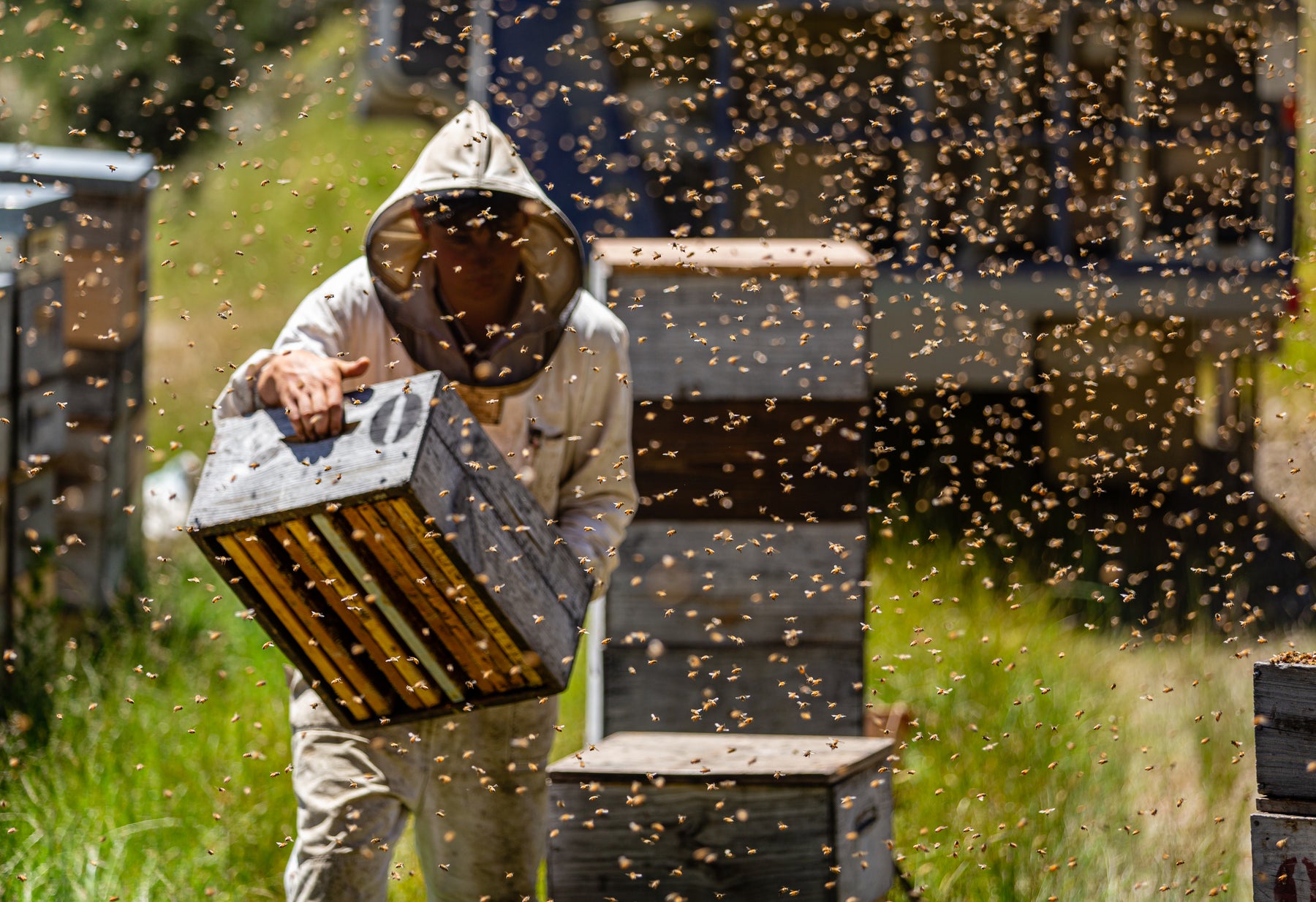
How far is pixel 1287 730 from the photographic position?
5.96 ft

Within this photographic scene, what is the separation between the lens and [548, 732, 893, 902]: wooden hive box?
7.03 feet

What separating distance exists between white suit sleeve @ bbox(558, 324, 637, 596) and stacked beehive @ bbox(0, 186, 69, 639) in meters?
1.57

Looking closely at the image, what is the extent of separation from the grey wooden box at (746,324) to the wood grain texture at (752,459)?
0.11ft

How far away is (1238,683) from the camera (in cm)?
395

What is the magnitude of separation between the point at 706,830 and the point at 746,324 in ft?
3.24

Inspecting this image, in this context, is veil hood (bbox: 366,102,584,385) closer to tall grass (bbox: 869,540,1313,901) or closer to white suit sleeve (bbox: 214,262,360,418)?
white suit sleeve (bbox: 214,262,360,418)

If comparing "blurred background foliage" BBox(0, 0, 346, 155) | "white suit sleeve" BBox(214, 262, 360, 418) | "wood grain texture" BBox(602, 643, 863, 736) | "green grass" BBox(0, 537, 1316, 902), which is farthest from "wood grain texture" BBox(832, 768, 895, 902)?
"blurred background foliage" BBox(0, 0, 346, 155)

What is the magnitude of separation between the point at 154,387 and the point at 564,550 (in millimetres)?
6215

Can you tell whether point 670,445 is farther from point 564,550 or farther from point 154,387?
point 154,387

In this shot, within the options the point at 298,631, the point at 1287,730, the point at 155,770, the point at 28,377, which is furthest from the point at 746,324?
the point at 28,377

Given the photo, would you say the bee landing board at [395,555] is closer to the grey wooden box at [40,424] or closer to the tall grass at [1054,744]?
the tall grass at [1054,744]

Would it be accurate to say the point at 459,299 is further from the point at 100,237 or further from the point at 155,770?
the point at 100,237

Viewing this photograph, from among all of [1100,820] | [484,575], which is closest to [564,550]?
[484,575]

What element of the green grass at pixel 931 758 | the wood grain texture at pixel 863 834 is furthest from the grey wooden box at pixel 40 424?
the wood grain texture at pixel 863 834
